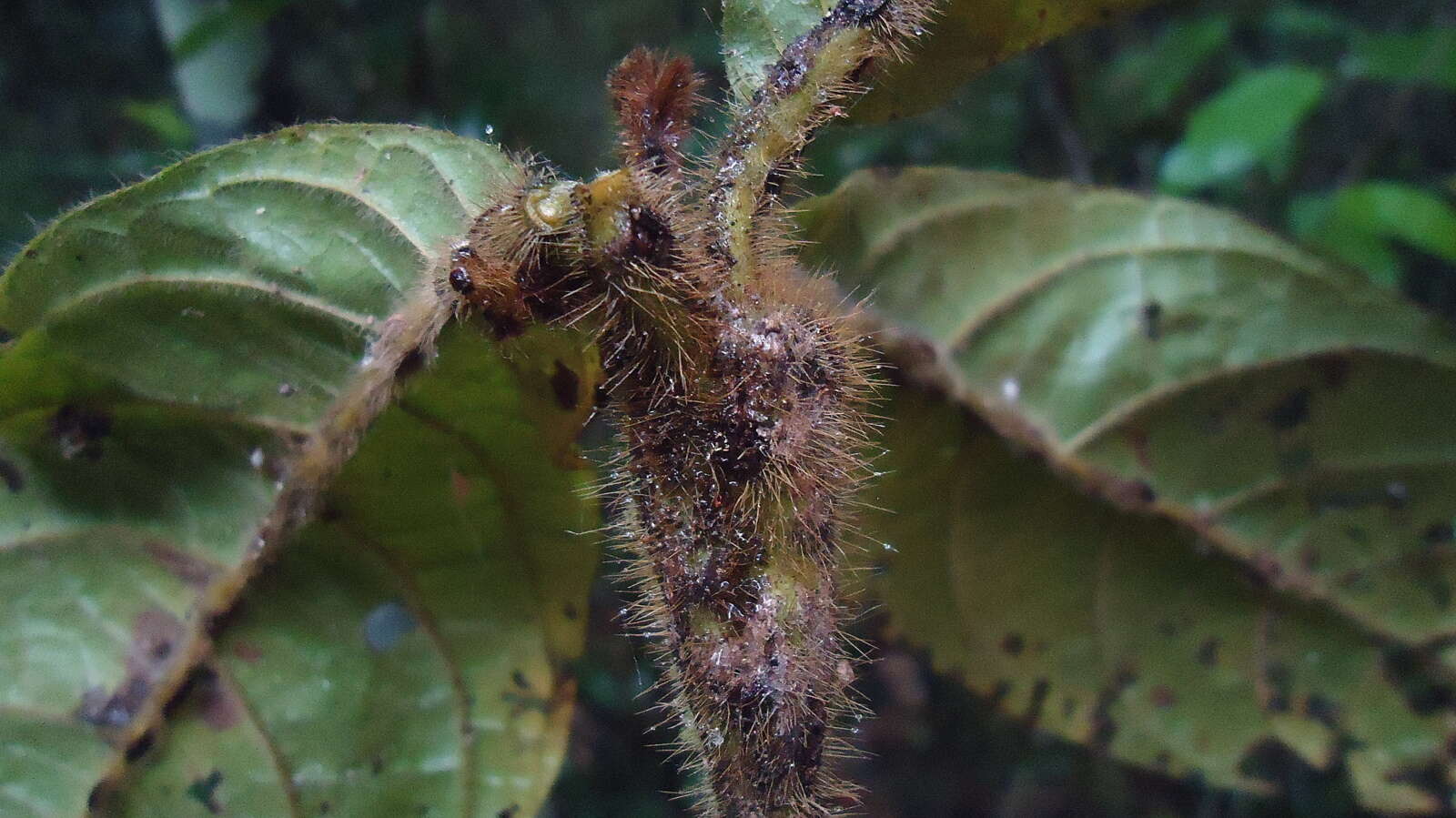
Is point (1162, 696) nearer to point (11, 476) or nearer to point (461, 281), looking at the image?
point (461, 281)

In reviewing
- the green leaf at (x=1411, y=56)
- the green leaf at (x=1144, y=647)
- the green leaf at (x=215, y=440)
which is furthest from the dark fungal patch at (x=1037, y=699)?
the green leaf at (x=1411, y=56)

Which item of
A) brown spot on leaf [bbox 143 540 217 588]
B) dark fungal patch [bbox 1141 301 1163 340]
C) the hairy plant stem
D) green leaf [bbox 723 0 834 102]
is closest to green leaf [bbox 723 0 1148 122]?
green leaf [bbox 723 0 834 102]

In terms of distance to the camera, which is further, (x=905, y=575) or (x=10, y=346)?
(x=905, y=575)

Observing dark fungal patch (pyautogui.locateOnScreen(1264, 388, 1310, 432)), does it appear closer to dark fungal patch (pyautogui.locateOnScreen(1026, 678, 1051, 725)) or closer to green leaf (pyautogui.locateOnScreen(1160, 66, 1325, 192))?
dark fungal patch (pyautogui.locateOnScreen(1026, 678, 1051, 725))

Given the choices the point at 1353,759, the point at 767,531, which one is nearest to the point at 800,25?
the point at 767,531

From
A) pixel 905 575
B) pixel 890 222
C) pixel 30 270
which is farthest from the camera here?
pixel 905 575

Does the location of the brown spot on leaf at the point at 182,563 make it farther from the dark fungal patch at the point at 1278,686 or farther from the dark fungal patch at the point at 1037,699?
the dark fungal patch at the point at 1278,686

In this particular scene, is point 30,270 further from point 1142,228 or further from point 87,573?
point 1142,228

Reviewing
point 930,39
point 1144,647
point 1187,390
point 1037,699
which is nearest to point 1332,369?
point 1187,390
